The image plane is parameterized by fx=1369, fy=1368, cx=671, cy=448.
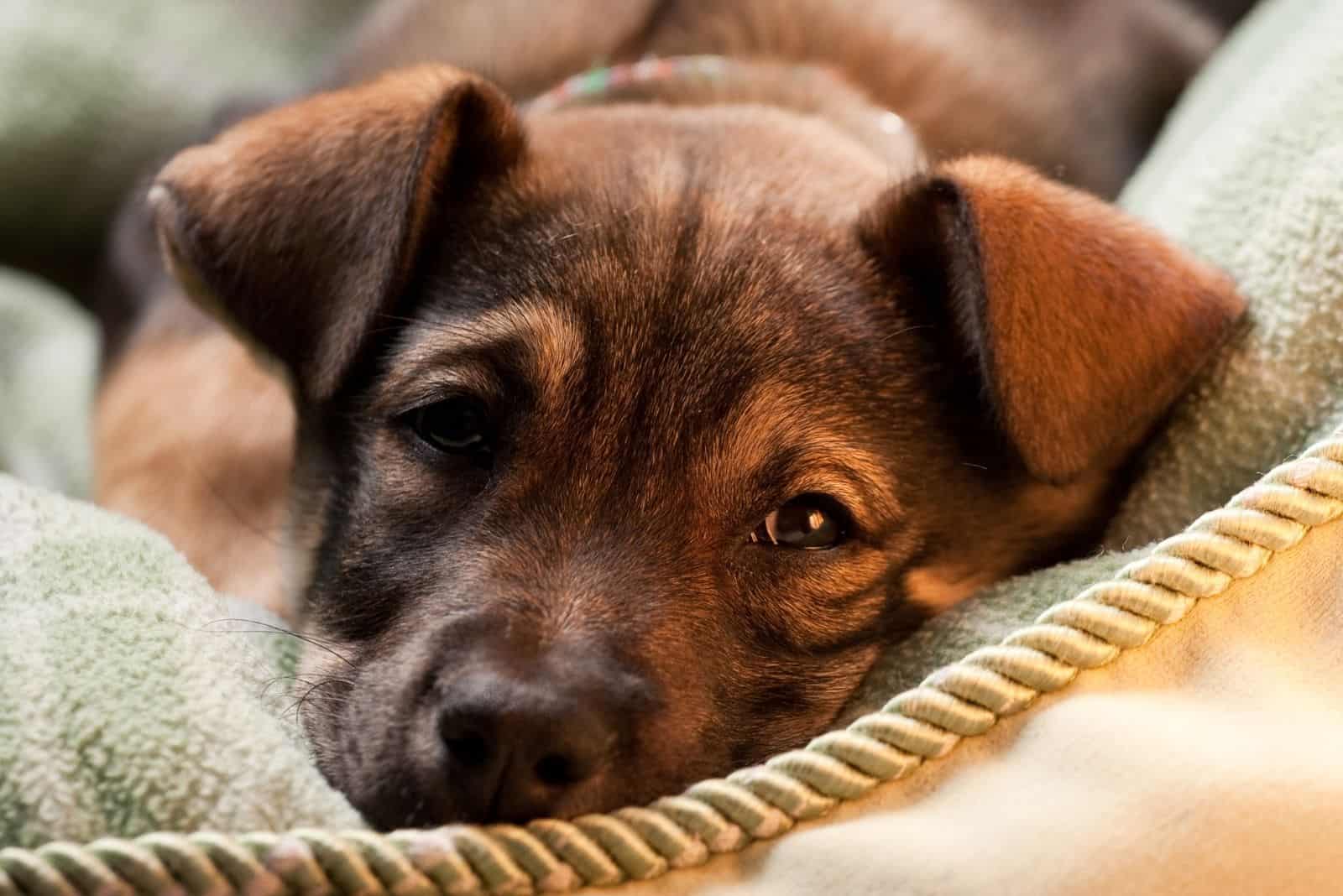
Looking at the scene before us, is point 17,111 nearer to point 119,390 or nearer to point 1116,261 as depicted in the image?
point 119,390

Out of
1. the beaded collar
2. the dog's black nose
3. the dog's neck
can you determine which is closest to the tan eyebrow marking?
the dog's black nose

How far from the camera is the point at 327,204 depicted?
175cm

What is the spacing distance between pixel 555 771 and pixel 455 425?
52cm

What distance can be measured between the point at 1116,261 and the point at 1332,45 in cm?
49

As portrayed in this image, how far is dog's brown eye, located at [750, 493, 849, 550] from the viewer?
5.43 feet

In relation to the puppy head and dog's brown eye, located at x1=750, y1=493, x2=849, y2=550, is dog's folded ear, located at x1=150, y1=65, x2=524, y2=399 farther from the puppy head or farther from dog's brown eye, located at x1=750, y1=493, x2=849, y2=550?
dog's brown eye, located at x1=750, y1=493, x2=849, y2=550

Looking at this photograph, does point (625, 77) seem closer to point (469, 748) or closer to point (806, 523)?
point (806, 523)

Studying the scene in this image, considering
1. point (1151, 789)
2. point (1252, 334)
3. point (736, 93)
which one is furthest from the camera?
point (736, 93)

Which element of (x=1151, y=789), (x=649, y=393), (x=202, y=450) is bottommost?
(x=202, y=450)

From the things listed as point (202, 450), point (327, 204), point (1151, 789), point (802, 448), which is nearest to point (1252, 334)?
point (802, 448)

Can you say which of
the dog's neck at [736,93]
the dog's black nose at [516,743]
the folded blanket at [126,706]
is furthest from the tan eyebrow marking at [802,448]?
the dog's neck at [736,93]

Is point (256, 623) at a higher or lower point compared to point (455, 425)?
lower

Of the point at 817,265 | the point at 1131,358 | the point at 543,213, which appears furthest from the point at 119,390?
the point at 1131,358

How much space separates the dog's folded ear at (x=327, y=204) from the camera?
172 cm
